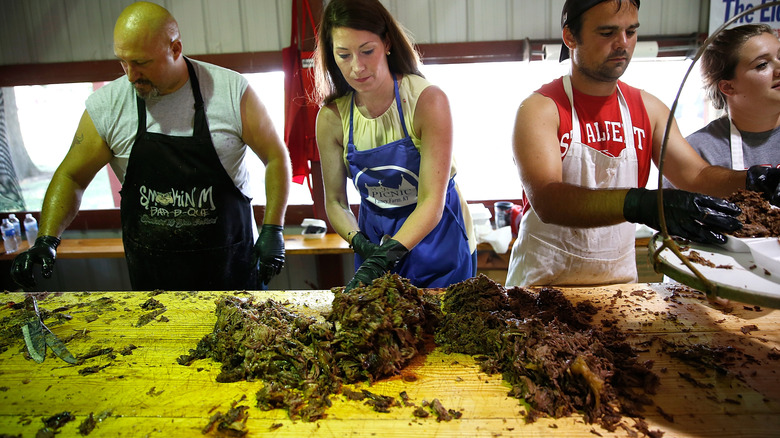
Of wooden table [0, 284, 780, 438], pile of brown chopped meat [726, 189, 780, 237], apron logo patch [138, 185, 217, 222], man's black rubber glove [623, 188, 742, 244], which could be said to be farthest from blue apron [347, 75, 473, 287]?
pile of brown chopped meat [726, 189, 780, 237]

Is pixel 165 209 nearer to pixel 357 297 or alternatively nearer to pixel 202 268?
pixel 202 268

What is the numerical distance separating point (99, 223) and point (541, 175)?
5180mm

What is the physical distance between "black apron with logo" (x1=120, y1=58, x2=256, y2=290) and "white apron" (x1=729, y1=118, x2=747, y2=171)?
9.74ft

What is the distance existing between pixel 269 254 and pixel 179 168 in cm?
75

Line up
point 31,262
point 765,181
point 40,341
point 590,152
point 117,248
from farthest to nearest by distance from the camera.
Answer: point 117,248 < point 31,262 < point 590,152 < point 765,181 < point 40,341

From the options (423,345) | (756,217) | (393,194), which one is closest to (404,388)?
(423,345)

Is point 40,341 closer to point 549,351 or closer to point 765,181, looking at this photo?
point 549,351

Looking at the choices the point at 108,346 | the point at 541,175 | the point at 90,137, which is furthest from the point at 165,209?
the point at 541,175

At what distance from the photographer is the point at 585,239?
7.92 feet

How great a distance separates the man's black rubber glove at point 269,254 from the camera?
2625 millimetres

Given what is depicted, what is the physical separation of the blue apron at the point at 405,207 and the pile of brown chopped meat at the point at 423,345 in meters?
0.54

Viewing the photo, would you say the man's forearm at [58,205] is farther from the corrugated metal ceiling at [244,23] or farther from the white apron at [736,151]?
the white apron at [736,151]

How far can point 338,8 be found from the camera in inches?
89.4

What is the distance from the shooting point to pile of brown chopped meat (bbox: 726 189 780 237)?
1650mm
